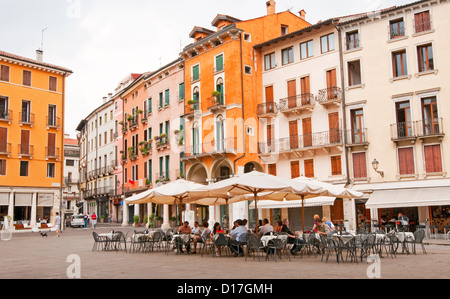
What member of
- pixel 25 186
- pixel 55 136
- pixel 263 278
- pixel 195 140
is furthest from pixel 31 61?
pixel 263 278

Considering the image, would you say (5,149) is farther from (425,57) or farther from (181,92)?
(425,57)

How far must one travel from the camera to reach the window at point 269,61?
3591cm

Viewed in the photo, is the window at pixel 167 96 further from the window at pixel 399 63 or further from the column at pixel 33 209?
the window at pixel 399 63

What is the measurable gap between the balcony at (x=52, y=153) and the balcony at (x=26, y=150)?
4.73ft

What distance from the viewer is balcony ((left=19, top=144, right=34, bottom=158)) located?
43.2 m

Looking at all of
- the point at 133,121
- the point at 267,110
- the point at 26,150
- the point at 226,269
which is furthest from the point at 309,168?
the point at 26,150

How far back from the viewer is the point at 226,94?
35.9 m

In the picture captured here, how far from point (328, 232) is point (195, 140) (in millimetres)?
24427

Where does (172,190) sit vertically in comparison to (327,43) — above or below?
below

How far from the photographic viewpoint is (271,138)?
35.3 meters

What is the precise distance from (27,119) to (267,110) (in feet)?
78.1

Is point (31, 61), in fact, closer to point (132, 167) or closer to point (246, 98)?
point (132, 167)

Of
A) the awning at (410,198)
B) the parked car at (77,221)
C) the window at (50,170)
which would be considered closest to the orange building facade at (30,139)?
the window at (50,170)

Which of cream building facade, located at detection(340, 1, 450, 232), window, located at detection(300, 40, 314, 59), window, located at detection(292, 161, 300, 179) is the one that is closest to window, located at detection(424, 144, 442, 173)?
cream building facade, located at detection(340, 1, 450, 232)
